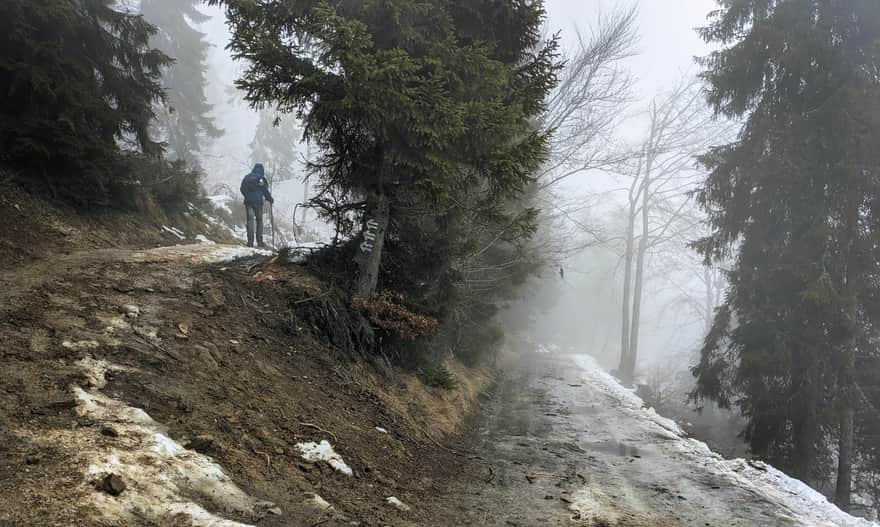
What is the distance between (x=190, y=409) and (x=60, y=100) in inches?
263

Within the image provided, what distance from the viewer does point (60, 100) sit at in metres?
7.32

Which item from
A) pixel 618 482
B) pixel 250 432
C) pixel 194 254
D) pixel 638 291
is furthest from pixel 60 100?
pixel 638 291

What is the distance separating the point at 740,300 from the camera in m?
9.82

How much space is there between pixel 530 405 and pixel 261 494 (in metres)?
8.16

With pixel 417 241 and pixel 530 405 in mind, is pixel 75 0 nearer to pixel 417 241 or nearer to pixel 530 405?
pixel 417 241

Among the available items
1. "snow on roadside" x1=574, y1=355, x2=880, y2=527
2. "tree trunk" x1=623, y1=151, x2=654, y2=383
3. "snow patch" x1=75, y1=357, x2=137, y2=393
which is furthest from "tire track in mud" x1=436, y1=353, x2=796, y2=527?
"tree trunk" x1=623, y1=151, x2=654, y2=383

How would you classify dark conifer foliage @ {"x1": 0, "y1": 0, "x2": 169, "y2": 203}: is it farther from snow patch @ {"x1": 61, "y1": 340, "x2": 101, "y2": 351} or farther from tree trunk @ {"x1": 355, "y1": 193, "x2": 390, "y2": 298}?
snow patch @ {"x1": 61, "y1": 340, "x2": 101, "y2": 351}

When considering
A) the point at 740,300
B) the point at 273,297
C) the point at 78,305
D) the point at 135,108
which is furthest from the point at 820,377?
the point at 135,108

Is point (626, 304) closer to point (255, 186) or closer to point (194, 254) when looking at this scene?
point (255, 186)

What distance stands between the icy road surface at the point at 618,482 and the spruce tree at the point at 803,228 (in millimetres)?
2148

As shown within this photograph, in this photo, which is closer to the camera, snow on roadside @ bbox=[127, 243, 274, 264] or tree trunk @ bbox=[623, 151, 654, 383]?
snow on roadside @ bbox=[127, 243, 274, 264]

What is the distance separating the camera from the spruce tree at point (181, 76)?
89.7ft

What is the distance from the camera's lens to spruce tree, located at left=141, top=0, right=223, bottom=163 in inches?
1076

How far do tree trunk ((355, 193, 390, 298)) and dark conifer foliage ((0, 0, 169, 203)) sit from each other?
194 inches
